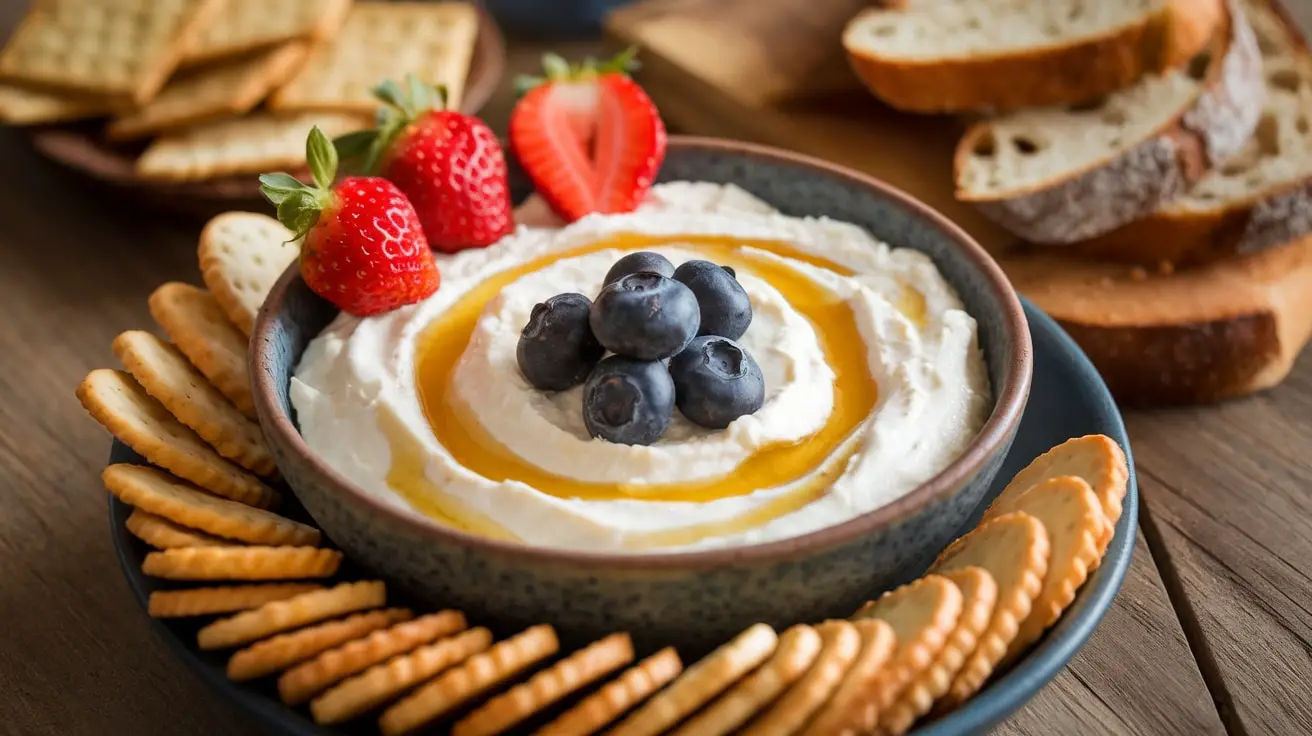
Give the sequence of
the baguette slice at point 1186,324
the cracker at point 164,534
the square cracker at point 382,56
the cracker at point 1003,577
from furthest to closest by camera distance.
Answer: the square cracker at point 382,56 < the baguette slice at point 1186,324 < the cracker at point 164,534 < the cracker at point 1003,577

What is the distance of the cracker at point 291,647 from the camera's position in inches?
67.7

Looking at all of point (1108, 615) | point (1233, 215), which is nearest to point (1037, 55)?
point (1233, 215)

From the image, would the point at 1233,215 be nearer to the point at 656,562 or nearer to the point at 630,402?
the point at 630,402

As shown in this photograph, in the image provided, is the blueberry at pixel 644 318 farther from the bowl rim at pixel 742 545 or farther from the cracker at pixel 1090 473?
the cracker at pixel 1090 473

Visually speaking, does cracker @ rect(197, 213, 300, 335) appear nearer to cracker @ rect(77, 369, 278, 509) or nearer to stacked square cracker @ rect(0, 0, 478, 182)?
cracker @ rect(77, 369, 278, 509)

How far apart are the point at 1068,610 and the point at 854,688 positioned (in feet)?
1.36

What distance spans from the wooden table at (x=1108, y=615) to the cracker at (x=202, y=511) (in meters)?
0.33

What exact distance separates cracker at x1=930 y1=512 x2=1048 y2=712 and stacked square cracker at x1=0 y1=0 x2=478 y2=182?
7.07 ft

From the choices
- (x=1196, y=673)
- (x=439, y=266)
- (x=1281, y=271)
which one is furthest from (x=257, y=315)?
(x=1281, y=271)

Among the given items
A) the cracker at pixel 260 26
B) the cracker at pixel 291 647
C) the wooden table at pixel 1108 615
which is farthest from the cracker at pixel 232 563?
the cracker at pixel 260 26

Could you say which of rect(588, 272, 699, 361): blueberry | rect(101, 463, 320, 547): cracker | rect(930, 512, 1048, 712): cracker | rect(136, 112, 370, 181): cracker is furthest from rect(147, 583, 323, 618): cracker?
rect(136, 112, 370, 181): cracker

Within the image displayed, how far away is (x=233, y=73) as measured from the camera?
11.8ft

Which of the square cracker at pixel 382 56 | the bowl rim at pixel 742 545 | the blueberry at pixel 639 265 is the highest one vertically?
the blueberry at pixel 639 265

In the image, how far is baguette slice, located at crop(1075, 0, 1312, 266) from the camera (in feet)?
10.0
